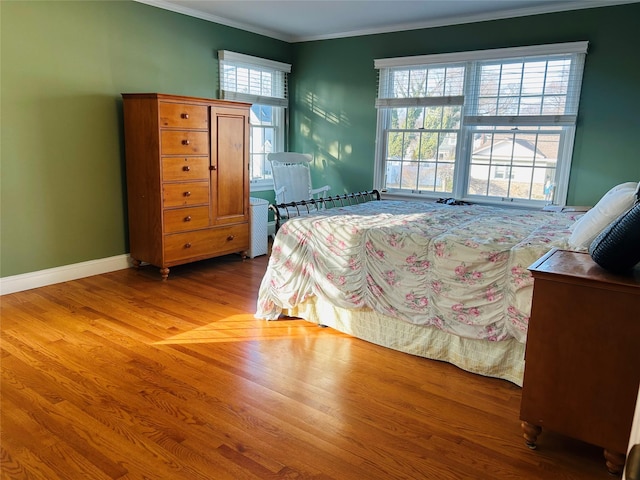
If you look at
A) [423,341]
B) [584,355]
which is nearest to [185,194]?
[423,341]

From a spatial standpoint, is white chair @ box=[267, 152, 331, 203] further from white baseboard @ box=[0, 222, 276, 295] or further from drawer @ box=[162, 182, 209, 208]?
white baseboard @ box=[0, 222, 276, 295]

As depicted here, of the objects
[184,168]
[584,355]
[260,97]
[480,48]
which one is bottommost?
[584,355]

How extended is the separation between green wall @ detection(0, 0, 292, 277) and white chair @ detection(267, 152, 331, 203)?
4.38ft

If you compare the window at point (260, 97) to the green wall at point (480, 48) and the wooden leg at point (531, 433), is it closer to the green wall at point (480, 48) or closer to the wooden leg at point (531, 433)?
the green wall at point (480, 48)

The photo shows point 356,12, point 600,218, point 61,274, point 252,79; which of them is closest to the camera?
point 600,218

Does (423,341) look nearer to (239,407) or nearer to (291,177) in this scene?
(239,407)

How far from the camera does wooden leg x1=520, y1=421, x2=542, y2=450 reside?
1901 mm

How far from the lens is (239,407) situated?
7.18 ft

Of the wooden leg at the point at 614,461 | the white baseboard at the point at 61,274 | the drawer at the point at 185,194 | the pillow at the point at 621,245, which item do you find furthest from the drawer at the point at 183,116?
the wooden leg at the point at 614,461

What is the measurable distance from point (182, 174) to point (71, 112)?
3.29 ft

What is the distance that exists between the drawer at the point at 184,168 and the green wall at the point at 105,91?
626 millimetres

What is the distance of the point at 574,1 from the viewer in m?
4.11

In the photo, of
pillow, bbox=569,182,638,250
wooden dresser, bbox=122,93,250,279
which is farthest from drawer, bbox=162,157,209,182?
pillow, bbox=569,182,638,250

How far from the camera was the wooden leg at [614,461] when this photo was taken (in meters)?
1.74
